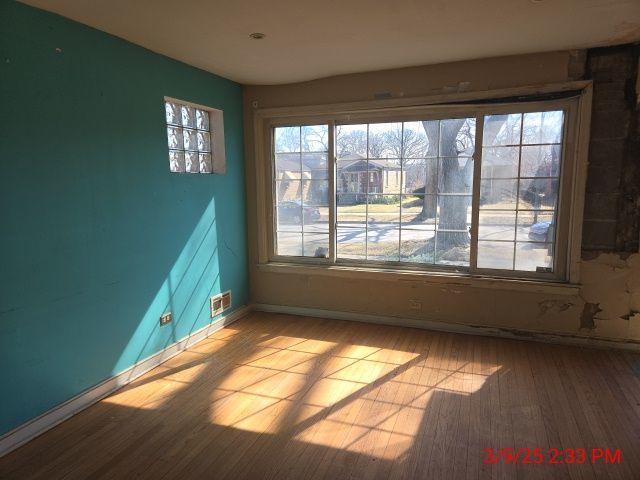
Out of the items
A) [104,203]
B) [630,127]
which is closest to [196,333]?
[104,203]

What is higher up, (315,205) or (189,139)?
(189,139)

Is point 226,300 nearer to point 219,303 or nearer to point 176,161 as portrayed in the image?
point 219,303

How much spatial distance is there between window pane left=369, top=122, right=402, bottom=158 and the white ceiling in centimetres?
58

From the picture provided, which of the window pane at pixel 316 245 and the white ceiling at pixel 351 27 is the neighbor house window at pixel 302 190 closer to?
the window pane at pixel 316 245

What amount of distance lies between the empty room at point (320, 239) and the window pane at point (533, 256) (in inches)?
1.0

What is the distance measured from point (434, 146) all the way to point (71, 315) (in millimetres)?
3138

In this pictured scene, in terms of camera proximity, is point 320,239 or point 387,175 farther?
point 320,239

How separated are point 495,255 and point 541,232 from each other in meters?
0.41

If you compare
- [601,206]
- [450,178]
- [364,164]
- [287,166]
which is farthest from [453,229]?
[287,166]

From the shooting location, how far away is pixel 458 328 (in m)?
3.75

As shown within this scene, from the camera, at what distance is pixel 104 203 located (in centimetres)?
271

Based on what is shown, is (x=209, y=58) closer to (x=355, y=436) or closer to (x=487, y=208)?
(x=487, y=208)

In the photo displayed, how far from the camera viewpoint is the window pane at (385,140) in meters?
3.81

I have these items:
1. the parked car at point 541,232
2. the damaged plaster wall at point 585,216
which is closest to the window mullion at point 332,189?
the damaged plaster wall at point 585,216
